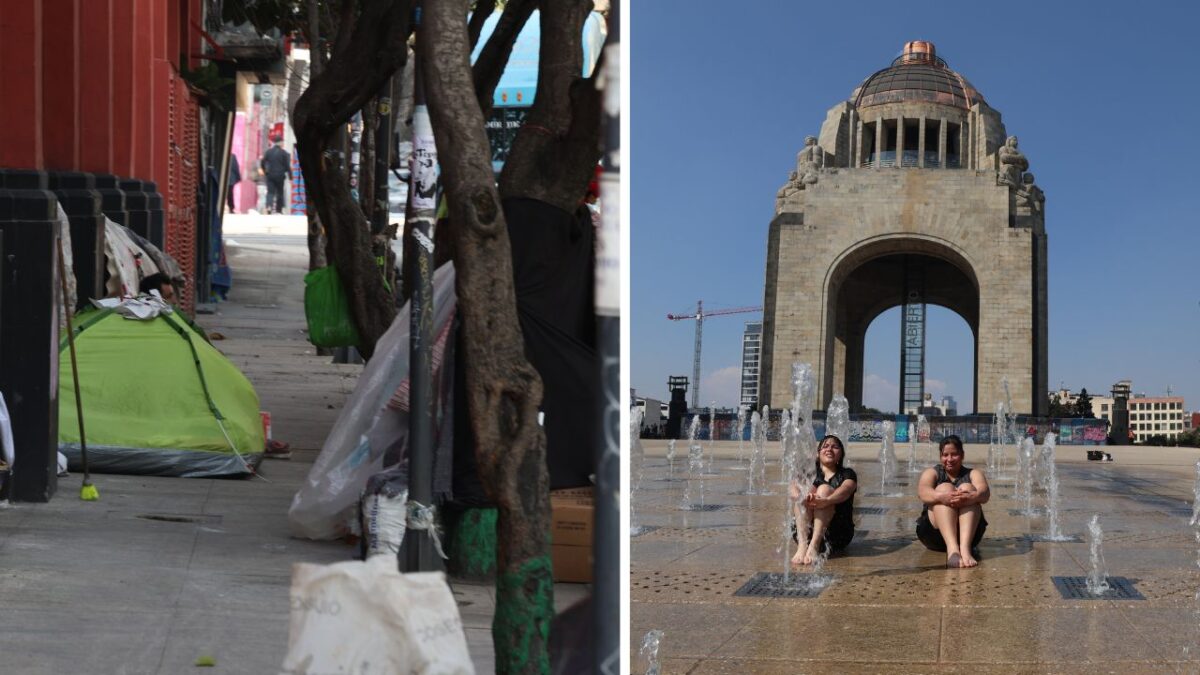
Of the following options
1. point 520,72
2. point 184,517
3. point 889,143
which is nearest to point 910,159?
point 889,143

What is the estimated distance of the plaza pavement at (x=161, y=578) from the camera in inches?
238

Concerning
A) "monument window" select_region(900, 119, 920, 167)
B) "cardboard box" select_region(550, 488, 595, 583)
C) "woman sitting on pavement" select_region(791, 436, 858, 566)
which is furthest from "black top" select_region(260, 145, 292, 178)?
"cardboard box" select_region(550, 488, 595, 583)

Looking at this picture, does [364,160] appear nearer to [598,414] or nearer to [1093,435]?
[598,414]

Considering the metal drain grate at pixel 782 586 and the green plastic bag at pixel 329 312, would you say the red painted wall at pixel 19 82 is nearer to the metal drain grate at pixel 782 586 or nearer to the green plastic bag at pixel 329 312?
the green plastic bag at pixel 329 312

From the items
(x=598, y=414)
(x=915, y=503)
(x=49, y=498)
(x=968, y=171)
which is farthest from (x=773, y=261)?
(x=598, y=414)

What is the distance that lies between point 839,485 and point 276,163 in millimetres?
38832

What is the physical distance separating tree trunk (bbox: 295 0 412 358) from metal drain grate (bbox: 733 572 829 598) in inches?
131

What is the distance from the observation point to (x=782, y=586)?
8398mm

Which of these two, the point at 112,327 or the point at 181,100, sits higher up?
the point at 181,100

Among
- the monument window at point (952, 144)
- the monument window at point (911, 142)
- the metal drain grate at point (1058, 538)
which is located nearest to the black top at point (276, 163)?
the monument window at point (911, 142)

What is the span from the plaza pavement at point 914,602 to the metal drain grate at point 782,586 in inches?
3.6

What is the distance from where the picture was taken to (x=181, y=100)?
25.4 meters

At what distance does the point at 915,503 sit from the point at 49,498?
25.3 ft

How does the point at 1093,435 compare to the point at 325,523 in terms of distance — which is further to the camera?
the point at 1093,435
